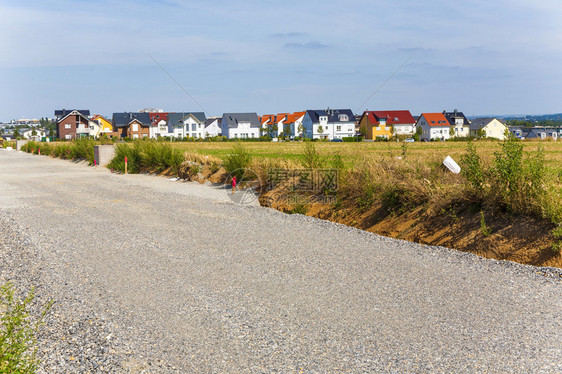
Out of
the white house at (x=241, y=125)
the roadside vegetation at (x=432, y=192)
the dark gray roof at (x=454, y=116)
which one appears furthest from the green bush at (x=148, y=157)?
the dark gray roof at (x=454, y=116)

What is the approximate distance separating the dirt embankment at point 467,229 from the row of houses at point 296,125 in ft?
338

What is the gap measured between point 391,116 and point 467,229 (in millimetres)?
113837

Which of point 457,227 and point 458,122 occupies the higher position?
point 458,122

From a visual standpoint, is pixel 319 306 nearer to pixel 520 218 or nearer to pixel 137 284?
pixel 137 284

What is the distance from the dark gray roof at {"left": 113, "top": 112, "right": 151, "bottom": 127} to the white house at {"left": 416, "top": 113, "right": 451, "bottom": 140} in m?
68.3

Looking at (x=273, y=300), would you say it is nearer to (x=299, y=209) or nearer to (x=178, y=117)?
(x=299, y=209)

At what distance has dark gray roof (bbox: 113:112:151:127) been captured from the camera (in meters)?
124

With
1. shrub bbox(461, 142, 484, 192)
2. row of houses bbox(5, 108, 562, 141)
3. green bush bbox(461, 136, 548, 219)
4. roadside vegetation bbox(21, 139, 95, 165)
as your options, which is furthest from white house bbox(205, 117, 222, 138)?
green bush bbox(461, 136, 548, 219)

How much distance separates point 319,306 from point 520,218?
541 cm

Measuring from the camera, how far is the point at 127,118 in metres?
125

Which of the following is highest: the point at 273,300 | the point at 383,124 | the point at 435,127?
the point at 383,124

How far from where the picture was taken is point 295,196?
16891mm

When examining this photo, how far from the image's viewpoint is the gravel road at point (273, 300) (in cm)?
568

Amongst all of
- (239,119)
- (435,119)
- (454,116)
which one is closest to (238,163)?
(239,119)
